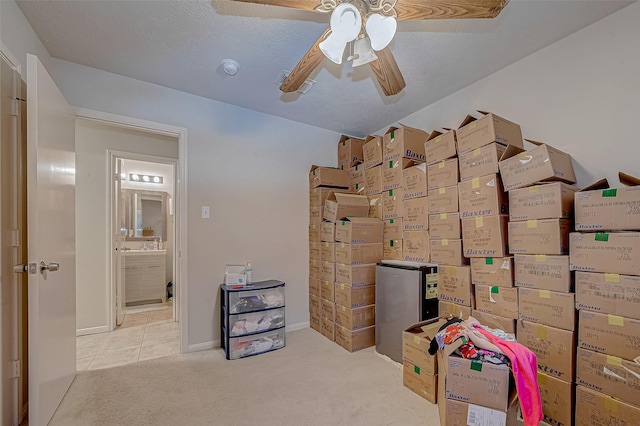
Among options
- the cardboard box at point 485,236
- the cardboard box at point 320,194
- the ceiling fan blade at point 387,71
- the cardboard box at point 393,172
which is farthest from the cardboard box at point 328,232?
the ceiling fan blade at point 387,71

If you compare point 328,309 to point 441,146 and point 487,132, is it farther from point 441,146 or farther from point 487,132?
point 487,132

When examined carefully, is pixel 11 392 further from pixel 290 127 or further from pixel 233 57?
pixel 290 127

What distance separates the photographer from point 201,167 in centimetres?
280

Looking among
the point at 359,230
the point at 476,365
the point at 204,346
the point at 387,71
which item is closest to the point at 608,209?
the point at 476,365

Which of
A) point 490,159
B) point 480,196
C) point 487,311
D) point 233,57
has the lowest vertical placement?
point 487,311

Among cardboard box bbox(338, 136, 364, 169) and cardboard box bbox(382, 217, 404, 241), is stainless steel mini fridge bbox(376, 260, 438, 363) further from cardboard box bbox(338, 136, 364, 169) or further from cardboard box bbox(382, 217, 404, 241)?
cardboard box bbox(338, 136, 364, 169)

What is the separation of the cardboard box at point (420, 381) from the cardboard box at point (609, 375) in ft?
2.60

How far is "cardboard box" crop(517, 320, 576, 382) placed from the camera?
1595 mm

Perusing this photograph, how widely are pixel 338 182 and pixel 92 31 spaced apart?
250cm

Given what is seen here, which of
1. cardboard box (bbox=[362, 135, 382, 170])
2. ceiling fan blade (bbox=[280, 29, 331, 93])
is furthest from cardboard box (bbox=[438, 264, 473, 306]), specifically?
ceiling fan blade (bbox=[280, 29, 331, 93])

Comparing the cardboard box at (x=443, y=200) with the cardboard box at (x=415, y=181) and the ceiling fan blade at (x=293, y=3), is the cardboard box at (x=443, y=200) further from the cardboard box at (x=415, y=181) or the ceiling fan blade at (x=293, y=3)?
the ceiling fan blade at (x=293, y=3)

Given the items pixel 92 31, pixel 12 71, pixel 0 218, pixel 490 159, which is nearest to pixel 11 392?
pixel 0 218

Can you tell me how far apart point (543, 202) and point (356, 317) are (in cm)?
182

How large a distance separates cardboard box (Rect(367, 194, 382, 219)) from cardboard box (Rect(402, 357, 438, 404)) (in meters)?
1.49
